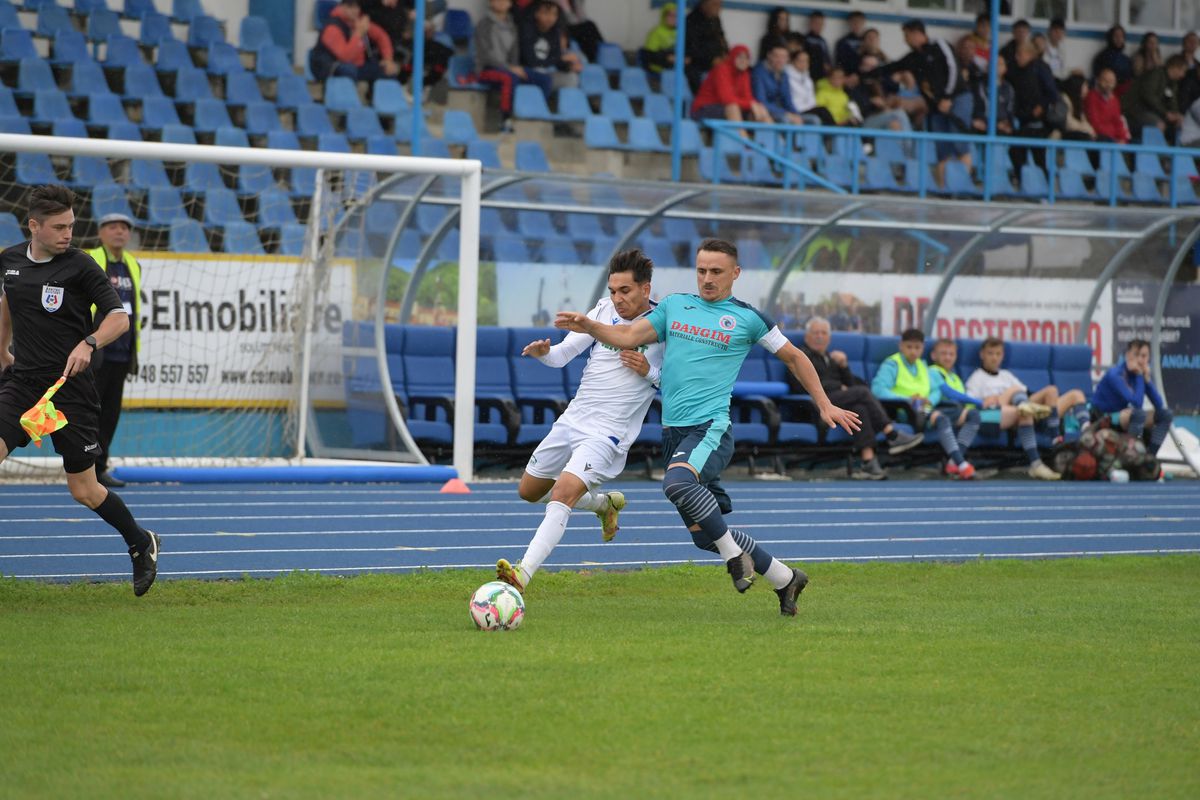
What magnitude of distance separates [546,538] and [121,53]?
13.8m

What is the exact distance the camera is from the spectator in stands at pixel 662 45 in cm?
2433

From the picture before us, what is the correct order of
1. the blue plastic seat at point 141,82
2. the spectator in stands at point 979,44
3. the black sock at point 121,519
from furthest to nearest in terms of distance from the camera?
the spectator in stands at point 979,44 < the blue plastic seat at point 141,82 < the black sock at point 121,519

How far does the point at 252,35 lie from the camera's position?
69.5 ft

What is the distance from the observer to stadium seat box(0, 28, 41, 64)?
19016 millimetres

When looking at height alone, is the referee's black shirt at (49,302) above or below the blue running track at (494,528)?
above

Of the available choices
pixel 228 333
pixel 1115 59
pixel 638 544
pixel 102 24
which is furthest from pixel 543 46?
pixel 638 544

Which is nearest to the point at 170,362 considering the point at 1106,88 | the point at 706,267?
the point at 706,267

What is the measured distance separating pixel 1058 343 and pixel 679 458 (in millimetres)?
13175

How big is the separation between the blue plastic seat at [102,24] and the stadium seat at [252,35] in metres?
1.64

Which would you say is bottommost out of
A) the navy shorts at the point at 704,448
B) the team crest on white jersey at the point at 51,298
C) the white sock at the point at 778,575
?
the white sock at the point at 778,575

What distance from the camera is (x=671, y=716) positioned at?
564cm

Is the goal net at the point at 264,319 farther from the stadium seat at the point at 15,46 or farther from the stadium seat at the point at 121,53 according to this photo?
the stadium seat at the point at 121,53

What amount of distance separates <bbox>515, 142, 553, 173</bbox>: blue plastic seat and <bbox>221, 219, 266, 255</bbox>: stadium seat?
223 inches

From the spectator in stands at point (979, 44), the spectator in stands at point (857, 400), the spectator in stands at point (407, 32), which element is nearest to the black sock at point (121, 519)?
the spectator in stands at point (857, 400)
